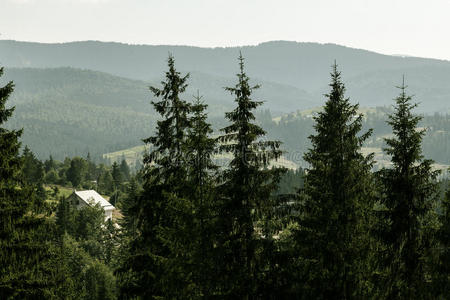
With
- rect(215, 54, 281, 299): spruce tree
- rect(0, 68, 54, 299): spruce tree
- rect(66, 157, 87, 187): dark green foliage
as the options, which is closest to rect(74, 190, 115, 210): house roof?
rect(66, 157, 87, 187): dark green foliage

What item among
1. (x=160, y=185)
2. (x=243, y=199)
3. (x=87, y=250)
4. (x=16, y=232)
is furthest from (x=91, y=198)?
(x=243, y=199)

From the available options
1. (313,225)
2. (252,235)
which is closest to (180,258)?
(252,235)

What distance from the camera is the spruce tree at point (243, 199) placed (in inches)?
679

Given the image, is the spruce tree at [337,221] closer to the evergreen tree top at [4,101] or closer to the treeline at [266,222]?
the treeline at [266,222]

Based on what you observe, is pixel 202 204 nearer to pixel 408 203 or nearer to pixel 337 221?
pixel 337 221

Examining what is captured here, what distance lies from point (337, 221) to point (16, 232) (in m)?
11.3

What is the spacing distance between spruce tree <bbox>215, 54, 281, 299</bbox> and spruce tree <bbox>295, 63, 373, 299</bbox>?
1.70 metres

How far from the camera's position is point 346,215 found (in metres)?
16.6

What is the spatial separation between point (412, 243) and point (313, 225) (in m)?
5.03

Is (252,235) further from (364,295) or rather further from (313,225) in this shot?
(364,295)

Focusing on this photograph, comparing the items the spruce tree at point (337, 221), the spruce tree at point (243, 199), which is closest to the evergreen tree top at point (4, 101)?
the spruce tree at point (243, 199)

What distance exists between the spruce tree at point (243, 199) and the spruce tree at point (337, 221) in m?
1.70

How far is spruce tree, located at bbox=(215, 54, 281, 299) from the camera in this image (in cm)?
1723

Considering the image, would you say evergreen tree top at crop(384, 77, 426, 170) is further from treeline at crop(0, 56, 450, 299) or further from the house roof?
the house roof
